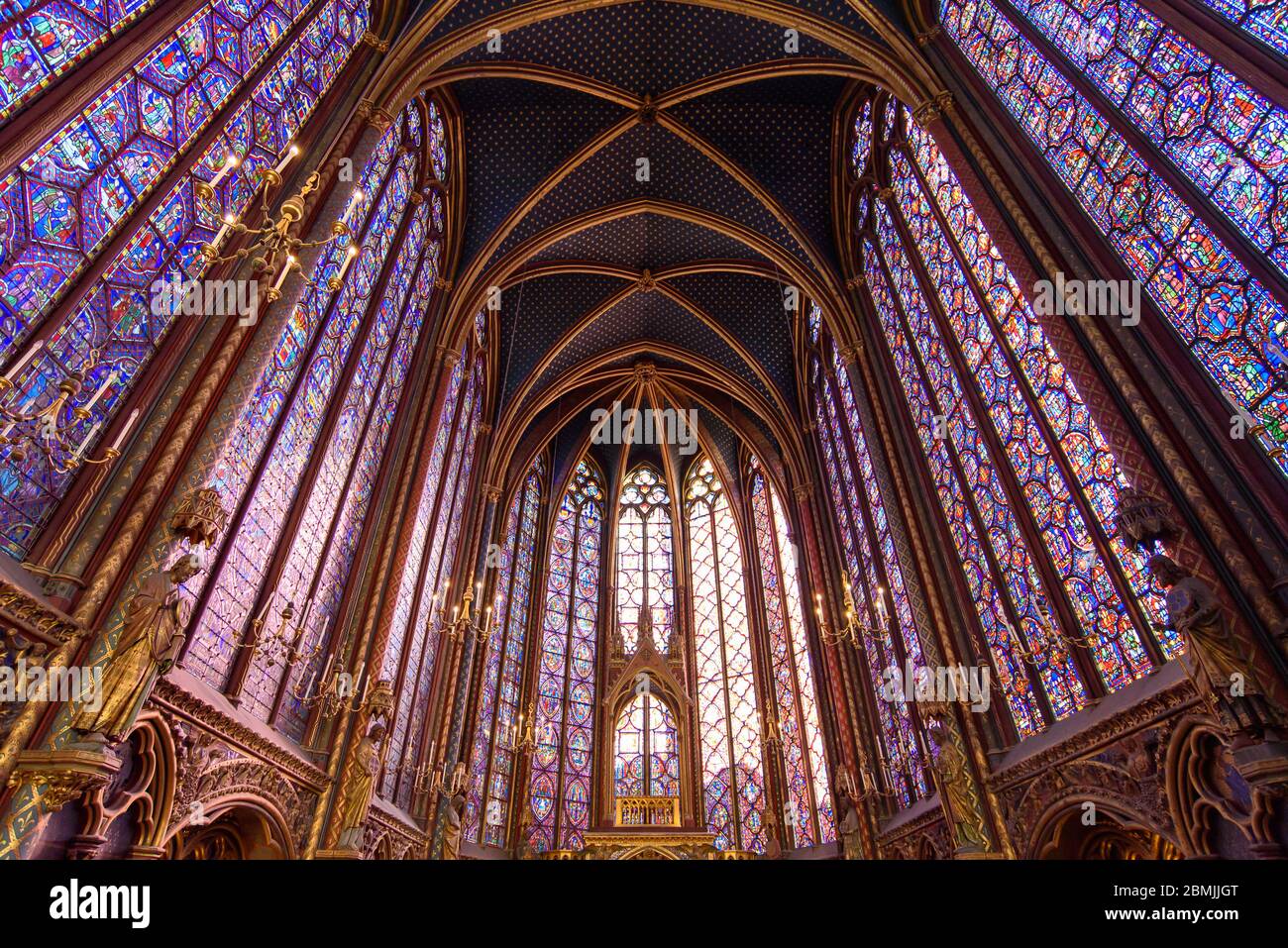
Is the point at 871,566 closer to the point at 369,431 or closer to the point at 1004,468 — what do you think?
the point at 1004,468

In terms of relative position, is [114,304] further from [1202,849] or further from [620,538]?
[620,538]

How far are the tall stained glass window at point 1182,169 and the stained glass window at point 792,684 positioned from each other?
12018 millimetres

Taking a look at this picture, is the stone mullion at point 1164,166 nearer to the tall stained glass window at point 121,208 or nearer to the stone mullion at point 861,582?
the stone mullion at point 861,582

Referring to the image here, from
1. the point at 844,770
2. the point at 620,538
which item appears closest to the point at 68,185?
the point at 844,770

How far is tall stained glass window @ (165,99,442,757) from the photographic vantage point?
802cm

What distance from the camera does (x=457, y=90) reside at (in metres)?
14.7

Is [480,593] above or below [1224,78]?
above

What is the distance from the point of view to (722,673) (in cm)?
2073

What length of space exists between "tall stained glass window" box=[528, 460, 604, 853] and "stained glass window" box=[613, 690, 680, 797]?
111cm

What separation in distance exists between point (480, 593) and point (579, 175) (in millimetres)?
10871

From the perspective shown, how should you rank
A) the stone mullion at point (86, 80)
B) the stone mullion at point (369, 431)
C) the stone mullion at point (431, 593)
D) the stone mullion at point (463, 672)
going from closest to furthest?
the stone mullion at point (86, 80) → the stone mullion at point (369, 431) → the stone mullion at point (431, 593) → the stone mullion at point (463, 672)

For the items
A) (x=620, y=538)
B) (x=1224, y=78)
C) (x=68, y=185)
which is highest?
(x=620, y=538)

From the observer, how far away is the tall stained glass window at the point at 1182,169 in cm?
596

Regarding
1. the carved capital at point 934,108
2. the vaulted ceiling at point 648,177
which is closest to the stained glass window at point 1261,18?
the carved capital at point 934,108
